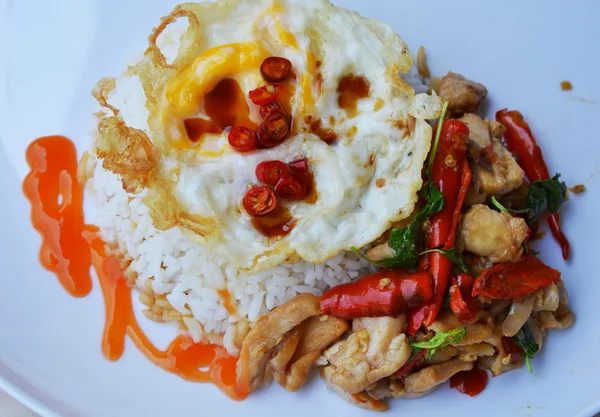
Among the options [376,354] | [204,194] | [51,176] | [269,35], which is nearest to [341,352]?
[376,354]

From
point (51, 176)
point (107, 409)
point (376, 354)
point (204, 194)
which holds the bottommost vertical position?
point (107, 409)

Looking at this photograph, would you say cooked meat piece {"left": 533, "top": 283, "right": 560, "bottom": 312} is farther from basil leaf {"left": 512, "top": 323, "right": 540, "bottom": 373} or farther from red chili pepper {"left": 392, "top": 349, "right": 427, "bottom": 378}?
red chili pepper {"left": 392, "top": 349, "right": 427, "bottom": 378}

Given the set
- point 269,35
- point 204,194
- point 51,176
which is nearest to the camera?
point 204,194

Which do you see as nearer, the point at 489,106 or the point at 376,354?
the point at 376,354

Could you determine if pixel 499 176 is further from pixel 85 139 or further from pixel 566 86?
pixel 85 139

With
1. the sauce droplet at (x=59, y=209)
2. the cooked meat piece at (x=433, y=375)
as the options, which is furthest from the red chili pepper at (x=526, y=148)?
the sauce droplet at (x=59, y=209)

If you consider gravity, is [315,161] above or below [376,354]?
above

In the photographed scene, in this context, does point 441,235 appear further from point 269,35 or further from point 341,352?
point 269,35
